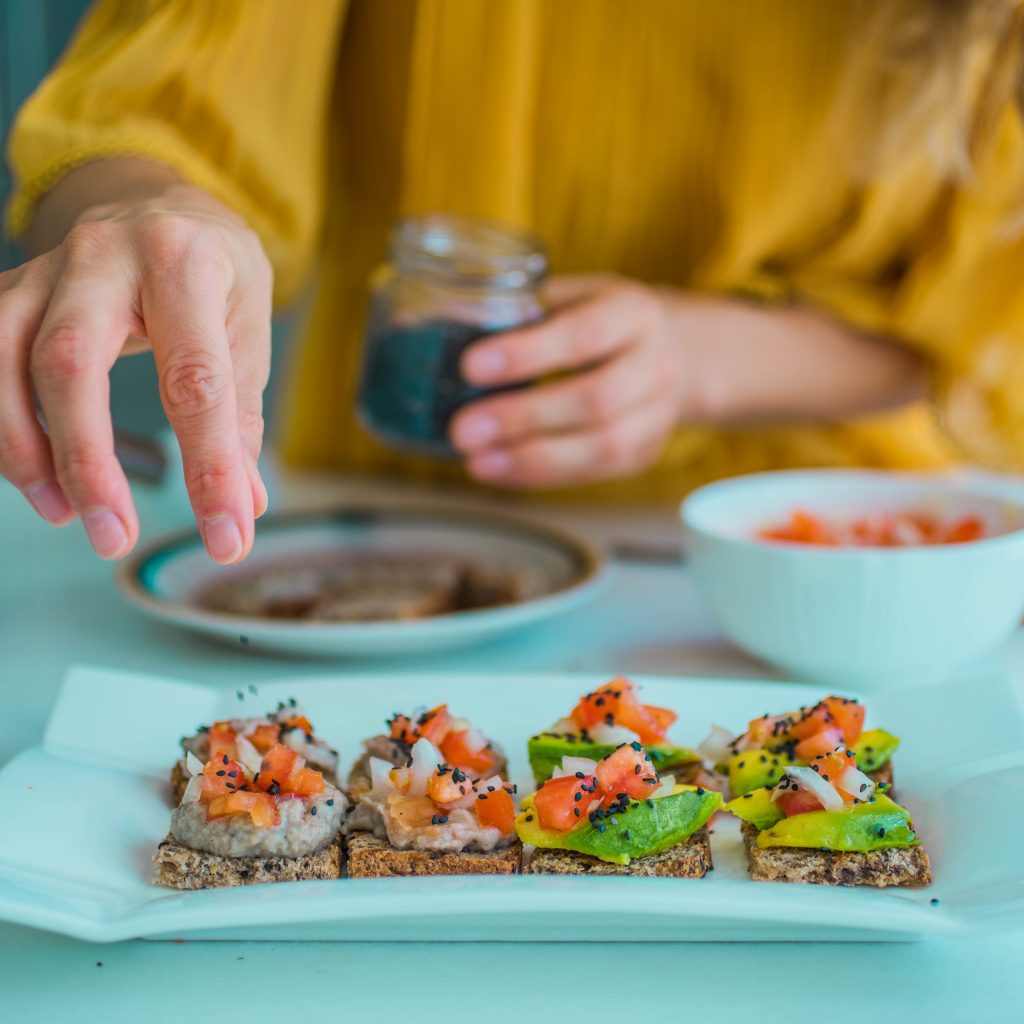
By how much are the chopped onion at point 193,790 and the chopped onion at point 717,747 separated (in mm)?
352

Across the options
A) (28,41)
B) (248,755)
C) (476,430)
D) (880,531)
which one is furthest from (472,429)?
(28,41)

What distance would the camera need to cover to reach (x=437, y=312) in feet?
4.23

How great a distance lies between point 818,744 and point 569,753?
17 centimetres

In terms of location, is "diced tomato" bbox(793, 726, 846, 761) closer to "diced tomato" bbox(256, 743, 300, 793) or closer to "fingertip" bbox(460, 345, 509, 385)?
"diced tomato" bbox(256, 743, 300, 793)

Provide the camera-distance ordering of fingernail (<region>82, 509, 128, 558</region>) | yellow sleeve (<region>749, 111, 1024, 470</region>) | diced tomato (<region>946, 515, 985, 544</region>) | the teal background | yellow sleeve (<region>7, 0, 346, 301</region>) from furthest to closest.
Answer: the teal background
yellow sleeve (<region>749, 111, 1024, 470</region>)
yellow sleeve (<region>7, 0, 346, 301</region>)
diced tomato (<region>946, 515, 985, 544</region>)
fingernail (<region>82, 509, 128, 558</region>)

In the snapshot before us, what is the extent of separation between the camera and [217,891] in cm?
71

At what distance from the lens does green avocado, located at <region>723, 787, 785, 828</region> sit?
800mm

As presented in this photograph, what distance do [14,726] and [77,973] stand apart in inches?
15.6

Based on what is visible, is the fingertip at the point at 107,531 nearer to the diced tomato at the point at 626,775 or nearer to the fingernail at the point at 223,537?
the fingernail at the point at 223,537

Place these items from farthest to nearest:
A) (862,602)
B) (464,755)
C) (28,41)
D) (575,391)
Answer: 1. (28,41)
2. (575,391)
3. (862,602)
4. (464,755)

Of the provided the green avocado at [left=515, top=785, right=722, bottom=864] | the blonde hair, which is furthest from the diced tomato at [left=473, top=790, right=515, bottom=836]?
the blonde hair

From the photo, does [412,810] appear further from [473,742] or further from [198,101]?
[198,101]

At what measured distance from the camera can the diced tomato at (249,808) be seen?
2.52ft

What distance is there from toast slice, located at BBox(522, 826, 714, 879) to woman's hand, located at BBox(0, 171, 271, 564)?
26 centimetres
